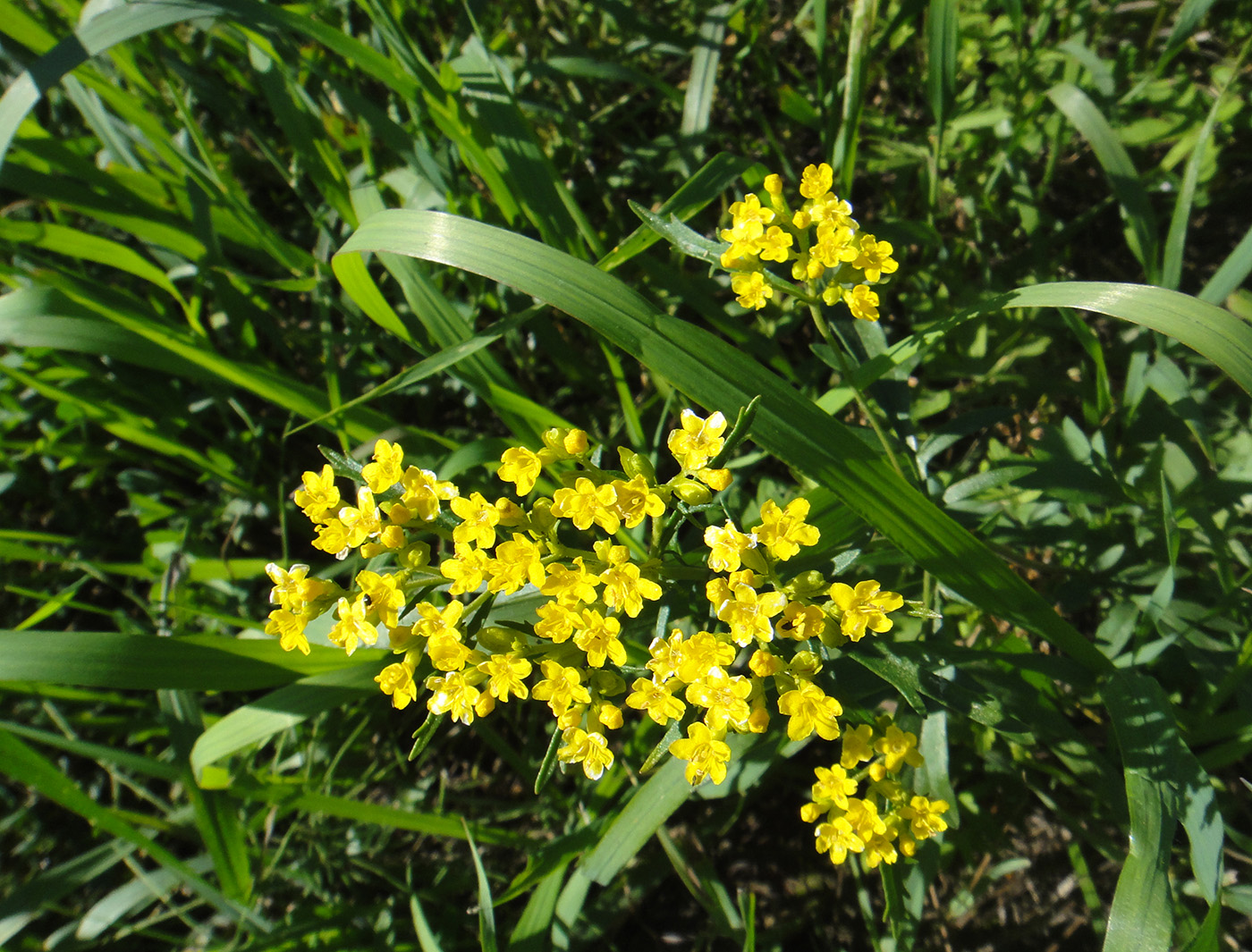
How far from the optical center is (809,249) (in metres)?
1.88

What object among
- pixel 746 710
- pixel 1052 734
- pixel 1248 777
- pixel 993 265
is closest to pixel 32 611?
pixel 746 710

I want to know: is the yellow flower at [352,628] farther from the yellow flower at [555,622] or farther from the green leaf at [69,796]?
the green leaf at [69,796]

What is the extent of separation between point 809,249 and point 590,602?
1021 mm

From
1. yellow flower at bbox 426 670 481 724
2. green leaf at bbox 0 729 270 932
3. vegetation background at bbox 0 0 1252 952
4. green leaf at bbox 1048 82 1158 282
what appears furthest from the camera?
green leaf at bbox 1048 82 1158 282

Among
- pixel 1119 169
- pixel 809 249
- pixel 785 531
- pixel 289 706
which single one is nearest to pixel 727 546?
pixel 785 531

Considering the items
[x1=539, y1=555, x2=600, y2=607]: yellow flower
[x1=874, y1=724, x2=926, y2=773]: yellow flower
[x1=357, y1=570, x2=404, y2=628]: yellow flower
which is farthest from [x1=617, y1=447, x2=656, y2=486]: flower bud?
[x1=874, y1=724, x2=926, y2=773]: yellow flower

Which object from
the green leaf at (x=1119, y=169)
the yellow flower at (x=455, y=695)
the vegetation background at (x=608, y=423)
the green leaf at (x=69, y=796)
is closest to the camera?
the yellow flower at (x=455, y=695)

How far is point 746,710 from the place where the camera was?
147 cm

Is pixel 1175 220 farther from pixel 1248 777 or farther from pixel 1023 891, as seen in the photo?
pixel 1023 891

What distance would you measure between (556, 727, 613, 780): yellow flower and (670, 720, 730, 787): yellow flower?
0.17m

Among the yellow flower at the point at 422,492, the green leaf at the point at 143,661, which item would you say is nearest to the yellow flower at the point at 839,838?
the yellow flower at the point at 422,492

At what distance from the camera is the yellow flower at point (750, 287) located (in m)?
1.81

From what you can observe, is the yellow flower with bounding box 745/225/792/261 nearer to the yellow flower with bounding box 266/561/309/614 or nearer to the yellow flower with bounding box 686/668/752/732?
the yellow flower with bounding box 686/668/752/732

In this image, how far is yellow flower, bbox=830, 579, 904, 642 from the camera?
1520 mm
